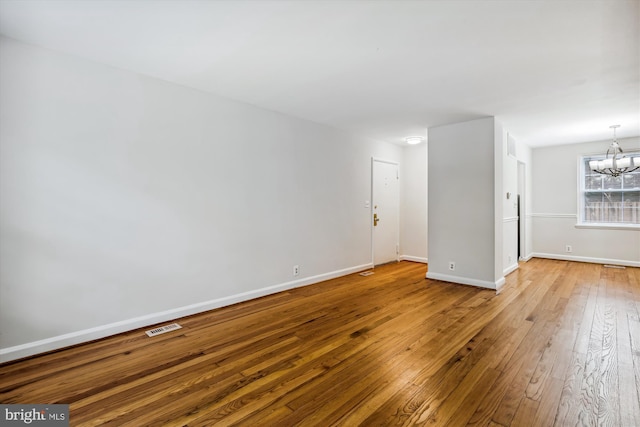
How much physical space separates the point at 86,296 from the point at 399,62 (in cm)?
343

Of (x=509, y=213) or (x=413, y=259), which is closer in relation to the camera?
(x=509, y=213)

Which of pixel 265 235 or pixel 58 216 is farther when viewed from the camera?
pixel 265 235

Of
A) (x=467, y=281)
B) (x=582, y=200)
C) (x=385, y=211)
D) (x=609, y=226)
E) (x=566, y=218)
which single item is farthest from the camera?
(x=566, y=218)

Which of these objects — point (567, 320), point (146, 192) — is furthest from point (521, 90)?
point (146, 192)

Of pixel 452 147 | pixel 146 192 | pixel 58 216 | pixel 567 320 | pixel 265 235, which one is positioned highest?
pixel 452 147

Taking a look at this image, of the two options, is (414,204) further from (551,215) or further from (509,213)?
(551,215)

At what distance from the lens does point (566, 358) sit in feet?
7.70

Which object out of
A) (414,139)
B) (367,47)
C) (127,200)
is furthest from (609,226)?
(127,200)

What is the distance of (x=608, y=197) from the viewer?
5.94 metres

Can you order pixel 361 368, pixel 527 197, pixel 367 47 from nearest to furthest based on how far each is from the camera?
pixel 361 368, pixel 367 47, pixel 527 197

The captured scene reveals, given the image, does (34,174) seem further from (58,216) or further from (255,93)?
(255,93)

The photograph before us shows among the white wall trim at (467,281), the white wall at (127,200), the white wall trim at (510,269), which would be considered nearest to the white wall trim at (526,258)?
the white wall trim at (510,269)

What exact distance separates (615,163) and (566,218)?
1.47 m

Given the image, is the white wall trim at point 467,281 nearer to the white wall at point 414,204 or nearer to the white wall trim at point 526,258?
the white wall at point 414,204
